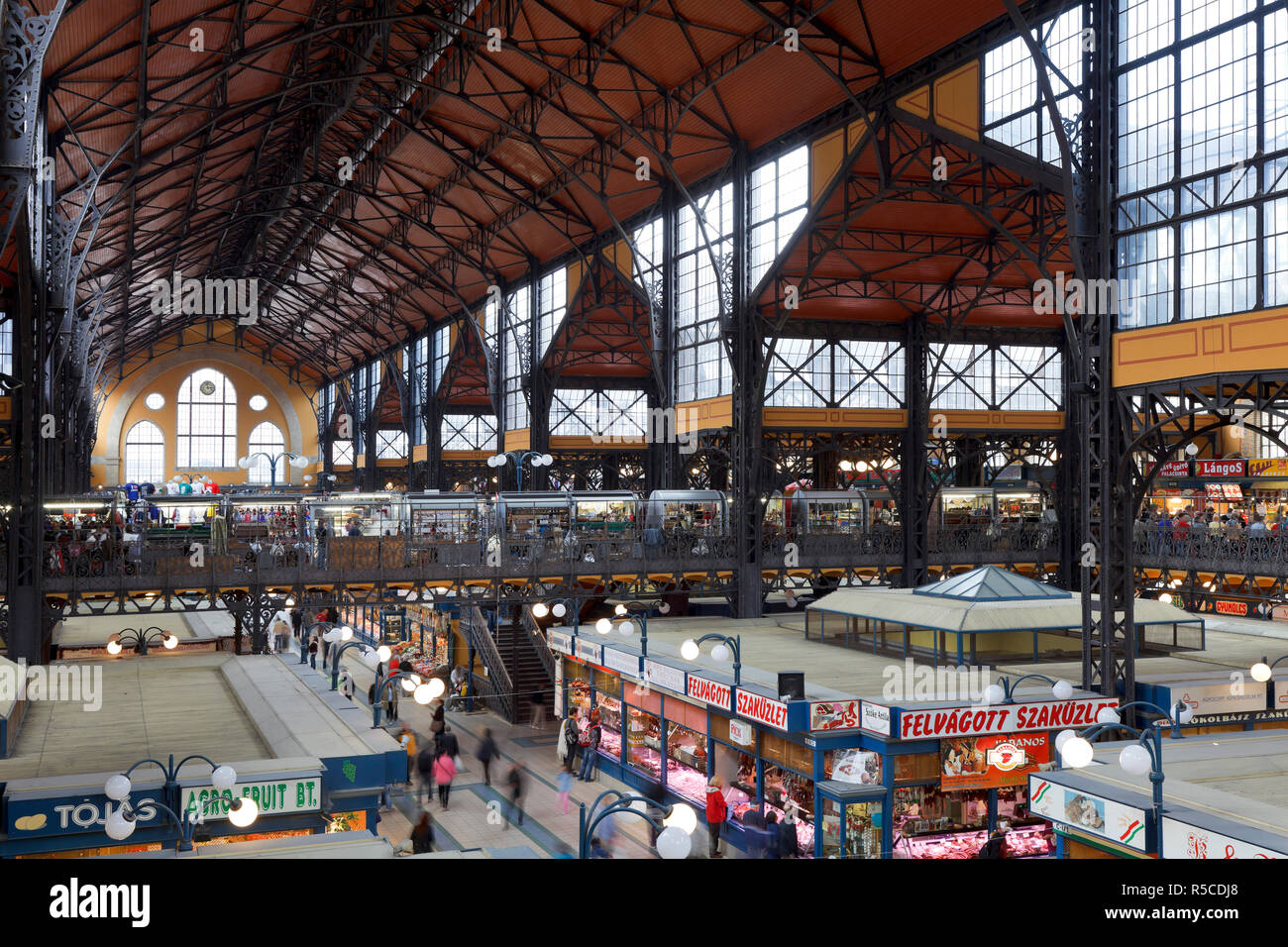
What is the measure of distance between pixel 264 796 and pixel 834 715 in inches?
340

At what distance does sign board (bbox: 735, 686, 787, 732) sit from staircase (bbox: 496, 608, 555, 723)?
14018 mm

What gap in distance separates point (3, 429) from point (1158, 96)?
112 ft

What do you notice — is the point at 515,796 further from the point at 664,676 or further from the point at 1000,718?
the point at 1000,718

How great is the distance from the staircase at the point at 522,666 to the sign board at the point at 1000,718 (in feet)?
55.5

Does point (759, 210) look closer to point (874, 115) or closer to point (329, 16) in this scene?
point (874, 115)

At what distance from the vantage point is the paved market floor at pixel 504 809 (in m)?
20.0

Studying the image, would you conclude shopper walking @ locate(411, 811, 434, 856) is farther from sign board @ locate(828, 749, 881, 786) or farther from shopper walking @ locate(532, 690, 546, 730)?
shopper walking @ locate(532, 690, 546, 730)

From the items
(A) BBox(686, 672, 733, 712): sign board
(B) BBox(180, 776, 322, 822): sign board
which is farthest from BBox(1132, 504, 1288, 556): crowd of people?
(B) BBox(180, 776, 322, 822): sign board

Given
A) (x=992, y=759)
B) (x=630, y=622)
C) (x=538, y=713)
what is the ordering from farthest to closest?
1. (x=538, y=713)
2. (x=630, y=622)
3. (x=992, y=759)

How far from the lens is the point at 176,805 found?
42.2 feet

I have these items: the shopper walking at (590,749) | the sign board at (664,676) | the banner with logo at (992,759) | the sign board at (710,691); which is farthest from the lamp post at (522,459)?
the banner with logo at (992,759)

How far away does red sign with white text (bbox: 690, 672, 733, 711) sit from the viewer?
19.6 metres

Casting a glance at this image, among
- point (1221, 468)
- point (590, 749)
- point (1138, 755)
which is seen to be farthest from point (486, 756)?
point (1221, 468)

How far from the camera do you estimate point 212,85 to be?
30531 mm
